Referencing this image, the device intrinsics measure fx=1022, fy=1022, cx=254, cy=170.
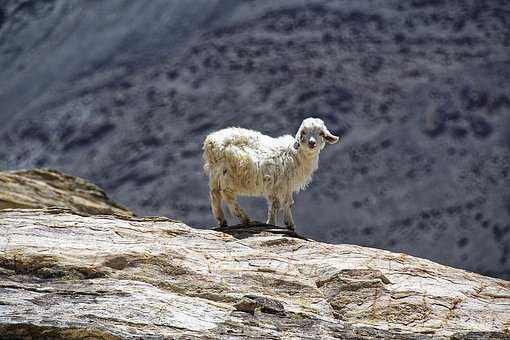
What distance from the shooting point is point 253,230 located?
12.2m

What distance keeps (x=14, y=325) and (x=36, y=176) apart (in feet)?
30.8

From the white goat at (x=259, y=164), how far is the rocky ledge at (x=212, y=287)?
3.45 ft

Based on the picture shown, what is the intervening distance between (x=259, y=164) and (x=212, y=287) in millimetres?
3177

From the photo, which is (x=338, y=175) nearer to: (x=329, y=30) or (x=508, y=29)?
(x=329, y=30)

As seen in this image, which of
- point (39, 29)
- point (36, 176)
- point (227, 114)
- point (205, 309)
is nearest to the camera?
point (205, 309)

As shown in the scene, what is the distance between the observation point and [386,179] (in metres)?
22.3

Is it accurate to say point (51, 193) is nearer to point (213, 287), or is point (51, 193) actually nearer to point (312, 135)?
point (312, 135)

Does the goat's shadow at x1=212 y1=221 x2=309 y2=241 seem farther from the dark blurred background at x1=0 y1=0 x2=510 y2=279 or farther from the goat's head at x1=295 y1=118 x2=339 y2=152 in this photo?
the dark blurred background at x1=0 y1=0 x2=510 y2=279

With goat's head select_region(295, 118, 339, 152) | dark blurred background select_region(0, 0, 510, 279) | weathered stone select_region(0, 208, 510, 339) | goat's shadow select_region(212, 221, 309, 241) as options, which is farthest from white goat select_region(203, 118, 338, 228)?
dark blurred background select_region(0, 0, 510, 279)

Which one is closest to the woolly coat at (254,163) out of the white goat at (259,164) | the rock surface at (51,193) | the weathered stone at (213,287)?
the white goat at (259,164)

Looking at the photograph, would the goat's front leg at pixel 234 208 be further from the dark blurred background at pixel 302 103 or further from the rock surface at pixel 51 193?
the dark blurred background at pixel 302 103

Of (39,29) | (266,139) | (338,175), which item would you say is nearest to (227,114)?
(338,175)

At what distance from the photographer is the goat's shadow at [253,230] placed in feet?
39.6

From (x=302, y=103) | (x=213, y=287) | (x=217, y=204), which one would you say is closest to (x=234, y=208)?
(x=217, y=204)
